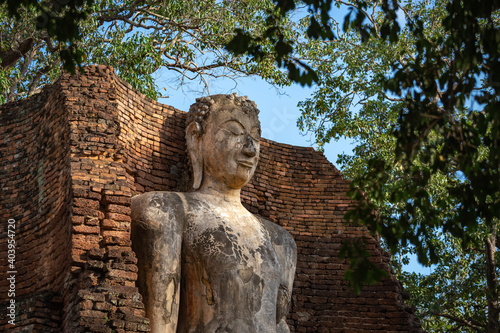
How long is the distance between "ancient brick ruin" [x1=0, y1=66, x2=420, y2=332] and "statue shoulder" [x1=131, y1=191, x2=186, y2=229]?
0.17m

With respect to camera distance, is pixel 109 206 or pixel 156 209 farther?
pixel 156 209

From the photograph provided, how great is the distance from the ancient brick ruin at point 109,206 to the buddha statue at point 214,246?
427mm

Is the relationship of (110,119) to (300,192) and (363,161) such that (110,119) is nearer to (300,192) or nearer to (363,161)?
(300,192)

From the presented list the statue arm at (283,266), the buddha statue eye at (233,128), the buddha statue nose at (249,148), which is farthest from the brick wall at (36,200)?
the statue arm at (283,266)

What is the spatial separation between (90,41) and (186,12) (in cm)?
193

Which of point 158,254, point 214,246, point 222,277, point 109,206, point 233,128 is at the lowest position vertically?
point 222,277

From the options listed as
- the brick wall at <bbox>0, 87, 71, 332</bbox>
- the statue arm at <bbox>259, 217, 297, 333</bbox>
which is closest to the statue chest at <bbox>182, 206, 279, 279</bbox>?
the statue arm at <bbox>259, 217, 297, 333</bbox>

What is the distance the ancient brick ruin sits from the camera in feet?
28.3

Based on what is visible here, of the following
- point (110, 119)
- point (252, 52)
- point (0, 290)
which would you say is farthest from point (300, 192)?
point (252, 52)

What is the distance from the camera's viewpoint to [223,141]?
10109 millimetres

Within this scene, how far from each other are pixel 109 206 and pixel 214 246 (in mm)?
1225

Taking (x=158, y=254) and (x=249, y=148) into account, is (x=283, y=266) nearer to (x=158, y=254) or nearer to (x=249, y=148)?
(x=249, y=148)

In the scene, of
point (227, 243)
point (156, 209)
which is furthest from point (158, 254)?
point (227, 243)

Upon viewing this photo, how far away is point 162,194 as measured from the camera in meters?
9.59
